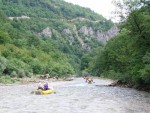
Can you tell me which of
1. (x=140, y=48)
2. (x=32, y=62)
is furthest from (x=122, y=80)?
(x=32, y=62)

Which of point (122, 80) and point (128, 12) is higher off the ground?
point (128, 12)

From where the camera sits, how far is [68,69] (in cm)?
14462

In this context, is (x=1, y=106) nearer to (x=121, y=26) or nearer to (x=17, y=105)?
(x=17, y=105)

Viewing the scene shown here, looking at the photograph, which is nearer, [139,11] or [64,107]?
[64,107]

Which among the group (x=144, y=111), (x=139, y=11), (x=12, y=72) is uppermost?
(x=139, y=11)

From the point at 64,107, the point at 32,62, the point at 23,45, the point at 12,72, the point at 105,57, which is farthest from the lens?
the point at 23,45

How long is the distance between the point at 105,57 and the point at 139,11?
52407 mm

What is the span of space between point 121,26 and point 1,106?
24.1 metres

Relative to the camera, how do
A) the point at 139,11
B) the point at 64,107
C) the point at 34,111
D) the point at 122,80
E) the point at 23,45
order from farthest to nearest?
the point at 23,45
the point at 122,80
the point at 139,11
the point at 64,107
the point at 34,111

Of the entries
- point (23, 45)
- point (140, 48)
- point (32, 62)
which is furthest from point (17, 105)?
point (23, 45)

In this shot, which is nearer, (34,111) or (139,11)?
(34,111)

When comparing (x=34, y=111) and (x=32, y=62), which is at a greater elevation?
(x=32, y=62)

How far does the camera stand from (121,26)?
1937 inches

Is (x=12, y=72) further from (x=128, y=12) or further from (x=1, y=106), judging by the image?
(x=1, y=106)
